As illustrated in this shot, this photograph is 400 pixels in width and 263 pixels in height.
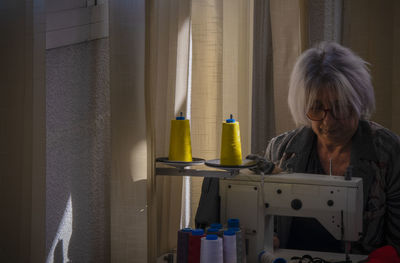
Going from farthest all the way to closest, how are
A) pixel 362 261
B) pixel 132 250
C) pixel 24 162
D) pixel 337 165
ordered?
pixel 337 165 → pixel 132 250 → pixel 362 261 → pixel 24 162

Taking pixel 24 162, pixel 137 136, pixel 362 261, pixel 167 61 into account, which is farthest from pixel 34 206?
pixel 362 261

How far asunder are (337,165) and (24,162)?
125 centimetres

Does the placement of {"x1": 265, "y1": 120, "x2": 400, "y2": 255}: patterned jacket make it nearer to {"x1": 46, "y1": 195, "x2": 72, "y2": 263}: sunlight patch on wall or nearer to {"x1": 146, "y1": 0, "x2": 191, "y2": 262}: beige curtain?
{"x1": 146, "y1": 0, "x2": 191, "y2": 262}: beige curtain

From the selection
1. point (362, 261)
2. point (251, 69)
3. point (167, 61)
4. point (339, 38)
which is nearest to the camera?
point (362, 261)

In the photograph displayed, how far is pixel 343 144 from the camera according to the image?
1.99 meters

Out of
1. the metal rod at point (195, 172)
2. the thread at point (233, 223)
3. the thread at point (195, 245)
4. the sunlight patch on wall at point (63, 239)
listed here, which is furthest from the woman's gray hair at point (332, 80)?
the sunlight patch on wall at point (63, 239)

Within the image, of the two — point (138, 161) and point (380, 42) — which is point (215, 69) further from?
point (380, 42)

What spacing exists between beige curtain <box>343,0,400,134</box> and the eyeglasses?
71cm

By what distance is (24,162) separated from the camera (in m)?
1.17

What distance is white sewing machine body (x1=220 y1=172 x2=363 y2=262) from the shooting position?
4.89ft

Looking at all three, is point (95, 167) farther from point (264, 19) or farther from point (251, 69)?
point (264, 19)

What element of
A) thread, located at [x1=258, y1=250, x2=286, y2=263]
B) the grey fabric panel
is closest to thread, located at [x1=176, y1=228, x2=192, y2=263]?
thread, located at [x1=258, y1=250, x2=286, y2=263]

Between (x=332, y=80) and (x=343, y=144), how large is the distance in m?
0.28

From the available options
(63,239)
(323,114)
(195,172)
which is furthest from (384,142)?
(63,239)
